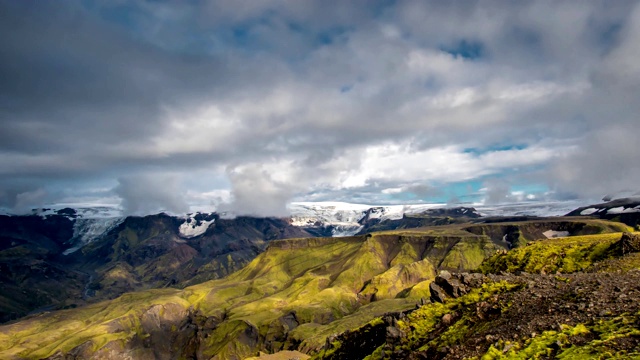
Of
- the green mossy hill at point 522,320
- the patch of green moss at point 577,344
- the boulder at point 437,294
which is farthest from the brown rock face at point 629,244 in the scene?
the patch of green moss at point 577,344

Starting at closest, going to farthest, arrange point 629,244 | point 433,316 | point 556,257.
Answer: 1. point 433,316
2. point 629,244
3. point 556,257

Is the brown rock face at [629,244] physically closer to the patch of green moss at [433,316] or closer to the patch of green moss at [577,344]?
the patch of green moss at [433,316]

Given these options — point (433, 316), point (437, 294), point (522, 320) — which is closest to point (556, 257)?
point (437, 294)

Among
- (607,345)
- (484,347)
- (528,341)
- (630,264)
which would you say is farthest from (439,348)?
(630,264)

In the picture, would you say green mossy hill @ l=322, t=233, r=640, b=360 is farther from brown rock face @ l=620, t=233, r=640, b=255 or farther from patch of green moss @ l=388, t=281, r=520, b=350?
brown rock face @ l=620, t=233, r=640, b=255

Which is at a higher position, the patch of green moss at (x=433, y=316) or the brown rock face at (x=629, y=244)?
the brown rock face at (x=629, y=244)

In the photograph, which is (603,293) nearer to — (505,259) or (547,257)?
(547,257)

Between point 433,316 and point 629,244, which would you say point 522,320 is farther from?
point 629,244

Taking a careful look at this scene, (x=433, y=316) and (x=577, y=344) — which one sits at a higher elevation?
(x=577, y=344)

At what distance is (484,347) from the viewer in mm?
26438

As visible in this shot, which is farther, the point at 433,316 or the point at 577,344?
the point at 433,316

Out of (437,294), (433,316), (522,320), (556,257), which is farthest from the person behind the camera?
(556,257)

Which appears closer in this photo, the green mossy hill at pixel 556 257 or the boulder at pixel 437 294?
the boulder at pixel 437 294

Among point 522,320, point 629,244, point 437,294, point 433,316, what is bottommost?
point 433,316
